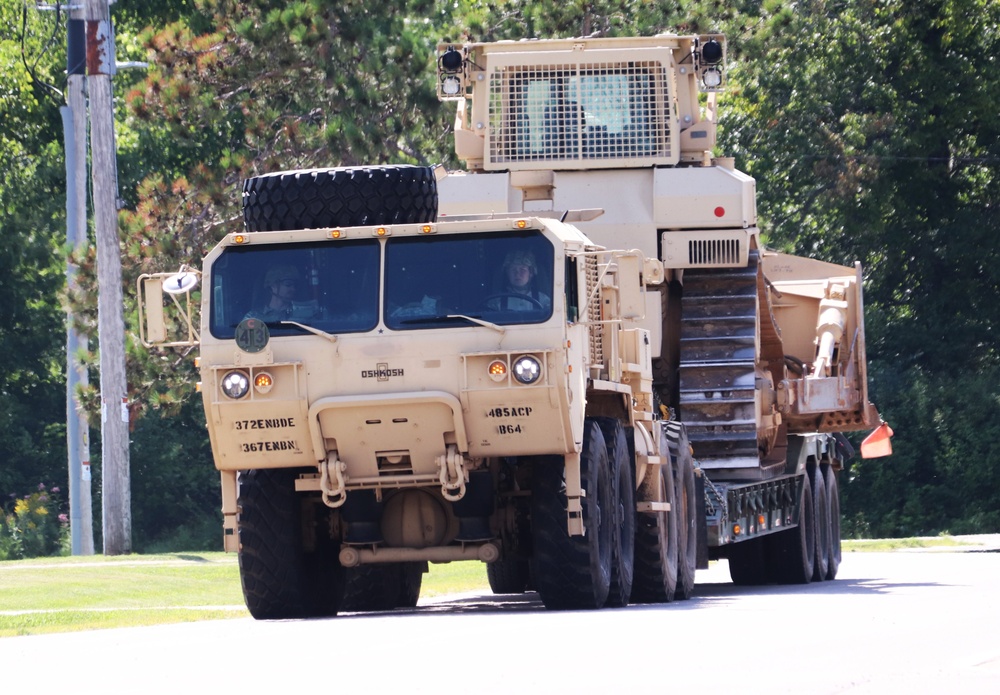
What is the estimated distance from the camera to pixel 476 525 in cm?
1603

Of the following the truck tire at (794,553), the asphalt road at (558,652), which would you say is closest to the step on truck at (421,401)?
the asphalt road at (558,652)

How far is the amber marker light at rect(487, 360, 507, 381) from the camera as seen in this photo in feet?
A: 49.7

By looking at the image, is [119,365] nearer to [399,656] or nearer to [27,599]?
[27,599]

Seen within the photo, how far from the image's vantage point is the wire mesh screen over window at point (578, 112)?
20.8 m

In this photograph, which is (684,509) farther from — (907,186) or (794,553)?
(907,186)

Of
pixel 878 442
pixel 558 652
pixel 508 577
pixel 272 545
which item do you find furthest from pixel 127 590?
pixel 558 652

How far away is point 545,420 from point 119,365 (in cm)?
1588

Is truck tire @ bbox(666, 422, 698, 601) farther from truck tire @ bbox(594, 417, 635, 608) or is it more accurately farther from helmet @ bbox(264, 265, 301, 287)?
helmet @ bbox(264, 265, 301, 287)

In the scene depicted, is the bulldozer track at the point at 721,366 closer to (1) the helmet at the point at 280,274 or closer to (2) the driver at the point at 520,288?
(2) the driver at the point at 520,288

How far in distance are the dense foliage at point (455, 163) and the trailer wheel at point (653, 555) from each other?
15.4 metres

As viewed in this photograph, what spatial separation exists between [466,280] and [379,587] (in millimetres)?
4067

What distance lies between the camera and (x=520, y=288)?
15.4 meters

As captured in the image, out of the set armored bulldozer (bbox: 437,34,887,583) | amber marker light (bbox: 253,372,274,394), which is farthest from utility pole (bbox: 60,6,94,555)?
amber marker light (bbox: 253,372,274,394)

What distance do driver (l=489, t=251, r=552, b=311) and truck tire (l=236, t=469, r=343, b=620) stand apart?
2.20 metres
